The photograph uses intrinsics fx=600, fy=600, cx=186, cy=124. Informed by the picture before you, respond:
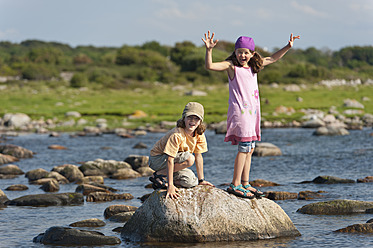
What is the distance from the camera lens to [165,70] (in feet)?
282

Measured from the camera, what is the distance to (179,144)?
9.95 m

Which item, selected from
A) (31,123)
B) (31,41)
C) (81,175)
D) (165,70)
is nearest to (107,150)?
(81,175)

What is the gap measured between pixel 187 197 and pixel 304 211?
11.7 feet

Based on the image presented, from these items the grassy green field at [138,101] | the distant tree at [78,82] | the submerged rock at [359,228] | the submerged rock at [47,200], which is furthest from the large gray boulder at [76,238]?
the distant tree at [78,82]

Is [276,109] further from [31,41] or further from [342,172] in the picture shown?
[31,41]

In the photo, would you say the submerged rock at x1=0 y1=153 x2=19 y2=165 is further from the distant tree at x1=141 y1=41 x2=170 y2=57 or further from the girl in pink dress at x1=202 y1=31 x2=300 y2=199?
the distant tree at x1=141 y1=41 x2=170 y2=57

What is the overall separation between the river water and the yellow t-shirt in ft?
5.15

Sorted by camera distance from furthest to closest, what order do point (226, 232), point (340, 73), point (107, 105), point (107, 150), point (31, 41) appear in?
point (31, 41), point (340, 73), point (107, 105), point (107, 150), point (226, 232)

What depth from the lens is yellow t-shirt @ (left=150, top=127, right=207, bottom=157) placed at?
984 cm

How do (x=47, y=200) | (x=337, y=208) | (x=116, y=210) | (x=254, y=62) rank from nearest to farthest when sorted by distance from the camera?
(x=254, y=62) < (x=337, y=208) < (x=116, y=210) < (x=47, y=200)

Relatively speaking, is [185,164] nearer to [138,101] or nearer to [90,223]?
[90,223]

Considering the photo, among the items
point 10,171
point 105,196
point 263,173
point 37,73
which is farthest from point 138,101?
point 105,196

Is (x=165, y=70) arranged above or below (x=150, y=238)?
above

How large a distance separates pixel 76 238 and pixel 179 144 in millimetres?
2407
